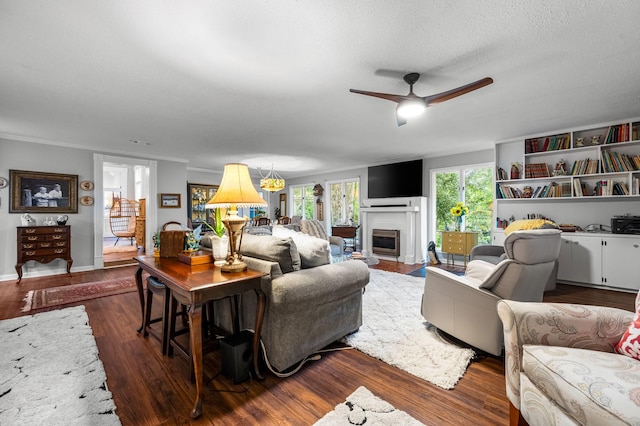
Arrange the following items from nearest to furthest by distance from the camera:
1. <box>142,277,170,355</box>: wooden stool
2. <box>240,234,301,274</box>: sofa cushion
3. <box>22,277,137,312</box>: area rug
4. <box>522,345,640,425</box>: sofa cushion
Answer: <box>522,345,640,425</box>: sofa cushion < <box>240,234,301,274</box>: sofa cushion < <box>142,277,170,355</box>: wooden stool < <box>22,277,137,312</box>: area rug

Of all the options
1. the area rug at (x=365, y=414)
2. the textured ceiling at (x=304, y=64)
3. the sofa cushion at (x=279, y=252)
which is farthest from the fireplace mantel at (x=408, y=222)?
the area rug at (x=365, y=414)

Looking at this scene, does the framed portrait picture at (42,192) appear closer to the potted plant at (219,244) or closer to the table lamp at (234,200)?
the potted plant at (219,244)

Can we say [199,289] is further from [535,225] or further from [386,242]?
[386,242]

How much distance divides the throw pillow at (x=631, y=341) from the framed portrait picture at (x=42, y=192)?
277 inches

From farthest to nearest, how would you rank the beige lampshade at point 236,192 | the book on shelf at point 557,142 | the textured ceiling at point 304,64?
the book on shelf at point 557,142 < the beige lampshade at point 236,192 < the textured ceiling at point 304,64

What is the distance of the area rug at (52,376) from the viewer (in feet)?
4.93

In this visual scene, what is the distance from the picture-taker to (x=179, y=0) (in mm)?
1584

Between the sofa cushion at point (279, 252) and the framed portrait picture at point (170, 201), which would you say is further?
the framed portrait picture at point (170, 201)

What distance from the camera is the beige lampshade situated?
1852 mm

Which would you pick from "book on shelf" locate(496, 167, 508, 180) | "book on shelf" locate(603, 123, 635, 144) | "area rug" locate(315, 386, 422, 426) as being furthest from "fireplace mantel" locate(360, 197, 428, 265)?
"area rug" locate(315, 386, 422, 426)

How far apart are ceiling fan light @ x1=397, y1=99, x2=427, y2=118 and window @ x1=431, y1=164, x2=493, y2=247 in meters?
3.64

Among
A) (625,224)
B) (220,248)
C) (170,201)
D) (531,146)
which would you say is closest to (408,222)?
(531,146)

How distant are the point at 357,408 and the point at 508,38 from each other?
2.67m

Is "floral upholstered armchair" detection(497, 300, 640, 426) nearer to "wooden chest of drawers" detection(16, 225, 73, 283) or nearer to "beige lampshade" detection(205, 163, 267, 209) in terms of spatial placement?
"beige lampshade" detection(205, 163, 267, 209)
